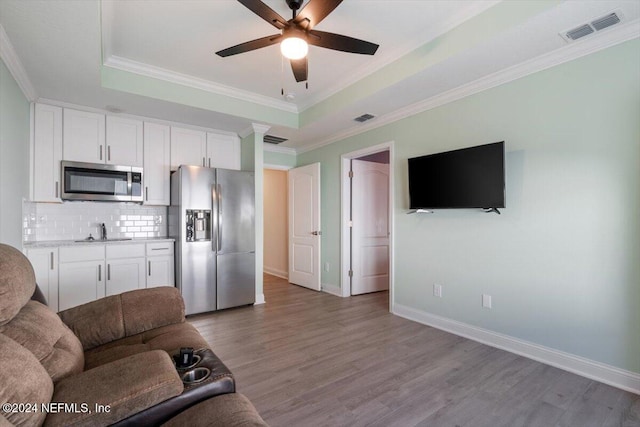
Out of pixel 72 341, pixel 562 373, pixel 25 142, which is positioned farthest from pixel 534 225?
pixel 25 142

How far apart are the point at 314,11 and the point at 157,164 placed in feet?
9.83

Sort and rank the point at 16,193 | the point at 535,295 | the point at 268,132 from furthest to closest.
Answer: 1. the point at 268,132
2. the point at 16,193
3. the point at 535,295

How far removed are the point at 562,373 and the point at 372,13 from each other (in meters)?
3.14

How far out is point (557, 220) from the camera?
2.47 m

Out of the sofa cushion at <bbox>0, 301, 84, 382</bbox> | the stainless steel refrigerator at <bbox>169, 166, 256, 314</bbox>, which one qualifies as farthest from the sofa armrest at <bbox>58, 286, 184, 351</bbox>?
the stainless steel refrigerator at <bbox>169, 166, 256, 314</bbox>

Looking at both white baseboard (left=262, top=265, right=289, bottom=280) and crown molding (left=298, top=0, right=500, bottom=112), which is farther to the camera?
white baseboard (left=262, top=265, right=289, bottom=280)

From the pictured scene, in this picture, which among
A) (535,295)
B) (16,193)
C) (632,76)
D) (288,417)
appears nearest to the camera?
(288,417)


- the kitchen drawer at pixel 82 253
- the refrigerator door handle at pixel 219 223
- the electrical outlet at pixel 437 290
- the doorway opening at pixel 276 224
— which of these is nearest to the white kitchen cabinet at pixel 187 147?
the refrigerator door handle at pixel 219 223

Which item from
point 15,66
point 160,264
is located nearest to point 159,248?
point 160,264

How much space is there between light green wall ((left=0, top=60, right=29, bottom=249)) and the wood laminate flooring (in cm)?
192

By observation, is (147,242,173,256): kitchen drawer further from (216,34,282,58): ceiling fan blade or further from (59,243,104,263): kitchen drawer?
(216,34,282,58): ceiling fan blade

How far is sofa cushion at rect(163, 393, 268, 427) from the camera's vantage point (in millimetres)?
988

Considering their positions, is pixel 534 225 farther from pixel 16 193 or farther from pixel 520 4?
pixel 16 193

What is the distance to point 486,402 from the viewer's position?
2.00 metres
